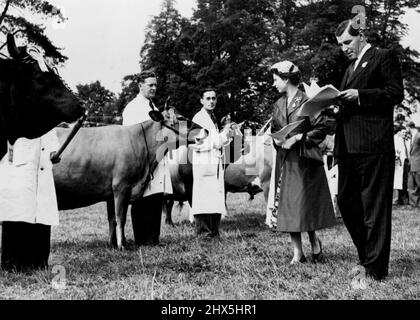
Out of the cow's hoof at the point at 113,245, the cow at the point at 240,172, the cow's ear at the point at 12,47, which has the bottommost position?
the cow's hoof at the point at 113,245

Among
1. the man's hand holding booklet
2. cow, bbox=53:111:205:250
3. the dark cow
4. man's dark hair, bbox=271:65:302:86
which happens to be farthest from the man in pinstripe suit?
cow, bbox=53:111:205:250

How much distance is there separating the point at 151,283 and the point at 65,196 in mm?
3292

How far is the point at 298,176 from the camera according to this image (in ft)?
21.3

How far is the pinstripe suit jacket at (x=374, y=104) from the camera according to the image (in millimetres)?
5156

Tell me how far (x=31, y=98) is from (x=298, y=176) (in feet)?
10.7

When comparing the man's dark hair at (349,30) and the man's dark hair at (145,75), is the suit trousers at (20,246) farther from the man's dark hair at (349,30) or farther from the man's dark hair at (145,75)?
the man's dark hair at (349,30)

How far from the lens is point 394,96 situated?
5.15 m

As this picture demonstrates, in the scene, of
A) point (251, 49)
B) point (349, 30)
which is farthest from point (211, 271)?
point (251, 49)

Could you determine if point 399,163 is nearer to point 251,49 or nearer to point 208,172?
point 208,172

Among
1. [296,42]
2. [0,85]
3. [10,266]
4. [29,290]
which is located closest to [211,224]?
[10,266]

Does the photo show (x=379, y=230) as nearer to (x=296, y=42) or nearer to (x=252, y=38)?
(x=252, y=38)

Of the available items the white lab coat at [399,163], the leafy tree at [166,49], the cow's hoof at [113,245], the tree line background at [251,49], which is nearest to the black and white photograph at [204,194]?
the cow's hoof at [113,245]

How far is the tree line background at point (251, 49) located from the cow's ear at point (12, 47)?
18.1 m

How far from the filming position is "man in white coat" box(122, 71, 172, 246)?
27.3ft
